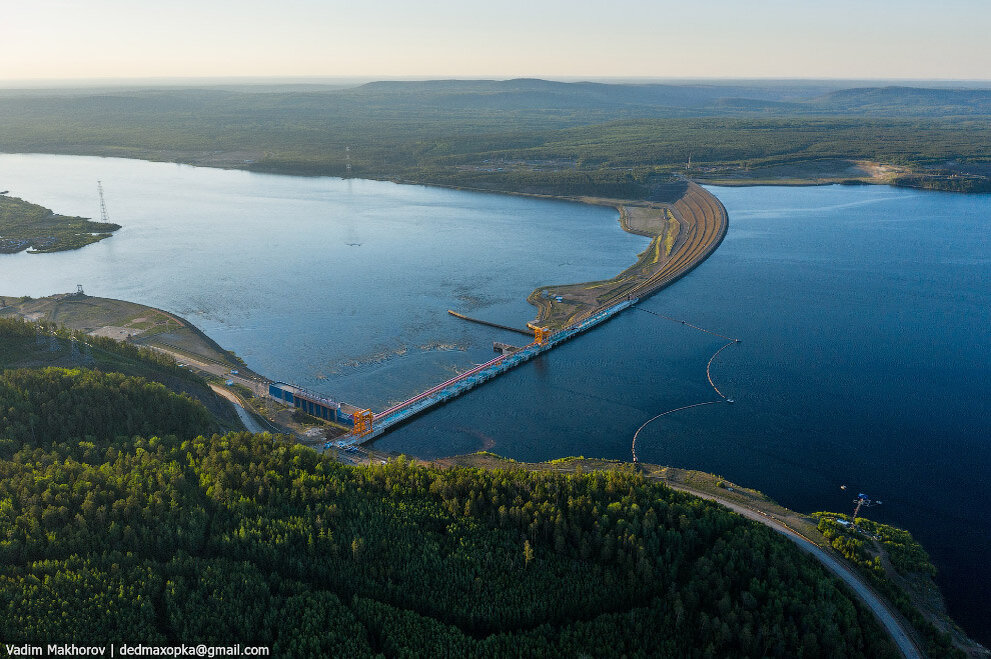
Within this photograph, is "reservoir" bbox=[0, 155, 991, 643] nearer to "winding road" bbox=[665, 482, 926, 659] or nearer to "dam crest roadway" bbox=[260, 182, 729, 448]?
"dam crest roadway" bbox=[260, 182, 729, 448]

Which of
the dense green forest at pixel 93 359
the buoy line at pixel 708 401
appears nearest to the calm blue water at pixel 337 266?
the dense green forest at pixel 93 359

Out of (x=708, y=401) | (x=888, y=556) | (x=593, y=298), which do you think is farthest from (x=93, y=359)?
(x=888, y=556)

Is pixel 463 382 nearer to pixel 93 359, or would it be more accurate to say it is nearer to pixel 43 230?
pixel 93 359

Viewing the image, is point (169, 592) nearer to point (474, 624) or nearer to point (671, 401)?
point (474, 624)

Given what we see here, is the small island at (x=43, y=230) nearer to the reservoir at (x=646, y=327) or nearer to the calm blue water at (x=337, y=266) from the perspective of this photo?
the calm blue water at (x=337, y=266)

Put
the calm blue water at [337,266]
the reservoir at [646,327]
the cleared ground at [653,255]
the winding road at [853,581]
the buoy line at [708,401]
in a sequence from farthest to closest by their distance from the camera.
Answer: the cleared ground at [653,255], the calm blue water at [337,266], the buoy line at [708,401], the reservoir at [646,327], the winding road at [853,581]

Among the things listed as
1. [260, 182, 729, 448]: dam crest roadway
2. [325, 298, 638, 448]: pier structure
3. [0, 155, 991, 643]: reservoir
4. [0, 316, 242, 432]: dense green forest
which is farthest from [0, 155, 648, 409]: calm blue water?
[0, 316, 242, 432]: dense green forest
